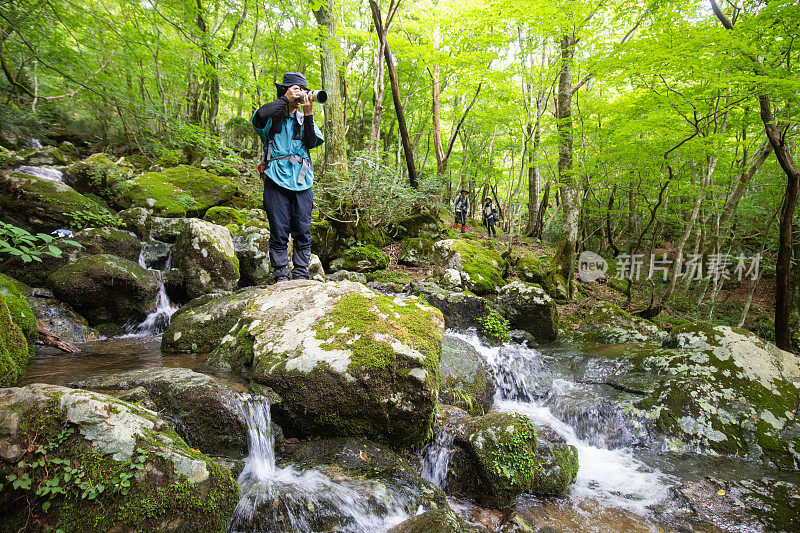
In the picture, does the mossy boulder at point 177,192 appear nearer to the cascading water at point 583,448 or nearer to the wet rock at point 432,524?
the cascading water at point 583,448

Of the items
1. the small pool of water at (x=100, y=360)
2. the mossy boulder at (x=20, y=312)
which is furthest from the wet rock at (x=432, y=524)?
the mossy boulder at (x=20, y=312)

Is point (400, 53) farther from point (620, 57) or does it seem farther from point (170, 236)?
point (170, 236)

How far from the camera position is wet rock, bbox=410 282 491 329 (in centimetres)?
675

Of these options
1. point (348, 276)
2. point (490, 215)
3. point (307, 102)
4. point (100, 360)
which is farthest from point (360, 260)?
point (490, 215)

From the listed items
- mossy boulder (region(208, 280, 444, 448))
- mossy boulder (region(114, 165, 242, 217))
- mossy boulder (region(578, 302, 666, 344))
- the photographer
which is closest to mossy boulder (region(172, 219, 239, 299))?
the photographer

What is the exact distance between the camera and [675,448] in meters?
4.19

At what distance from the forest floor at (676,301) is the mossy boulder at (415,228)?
0.42 m

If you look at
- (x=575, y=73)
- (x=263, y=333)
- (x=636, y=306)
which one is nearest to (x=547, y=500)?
(x=263, y=333)

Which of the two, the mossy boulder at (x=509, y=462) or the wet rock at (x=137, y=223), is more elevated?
the wet rock at (x=137, y=223)

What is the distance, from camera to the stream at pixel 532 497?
233cm

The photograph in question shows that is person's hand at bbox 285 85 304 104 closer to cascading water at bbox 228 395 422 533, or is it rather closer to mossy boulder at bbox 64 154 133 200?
cascading water at bbox 228 395 422 533

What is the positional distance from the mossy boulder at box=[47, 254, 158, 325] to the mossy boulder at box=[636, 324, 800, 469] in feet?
25.6

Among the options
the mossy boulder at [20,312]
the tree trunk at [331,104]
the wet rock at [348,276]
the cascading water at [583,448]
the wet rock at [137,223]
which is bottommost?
the cascading water at [583,448]

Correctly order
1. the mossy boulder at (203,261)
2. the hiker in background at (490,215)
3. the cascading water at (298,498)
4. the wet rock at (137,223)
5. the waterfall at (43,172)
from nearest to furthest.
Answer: the cascading water at (298,498) < the mossy boulder at (203,261) < the wet rock at (137,223) < the waterfall at (43,172) < the hiker in background at (490,215)
